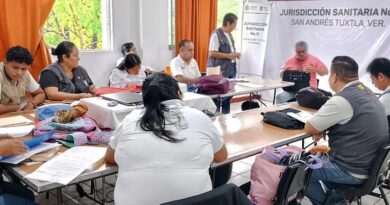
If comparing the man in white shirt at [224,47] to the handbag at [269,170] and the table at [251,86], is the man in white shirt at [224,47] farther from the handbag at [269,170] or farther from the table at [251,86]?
the handbag at [269,170]

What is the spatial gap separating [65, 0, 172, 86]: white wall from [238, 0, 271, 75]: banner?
1592mm

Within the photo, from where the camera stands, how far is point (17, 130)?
6.81ft

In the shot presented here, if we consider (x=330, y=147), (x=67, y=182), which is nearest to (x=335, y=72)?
(x=330, y=147)

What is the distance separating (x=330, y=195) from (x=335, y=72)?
0.72 m

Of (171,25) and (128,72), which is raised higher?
(171,25)

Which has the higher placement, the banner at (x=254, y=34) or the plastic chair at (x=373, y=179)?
the banner at (x=254, y=34)

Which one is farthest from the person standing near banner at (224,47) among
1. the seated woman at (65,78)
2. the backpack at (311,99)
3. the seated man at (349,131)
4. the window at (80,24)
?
the seated man at (349,131)

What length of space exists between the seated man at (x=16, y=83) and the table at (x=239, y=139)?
0.89 ft

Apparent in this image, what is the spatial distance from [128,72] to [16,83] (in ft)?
3.80

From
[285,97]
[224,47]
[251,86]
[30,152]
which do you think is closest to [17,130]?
[30,152]

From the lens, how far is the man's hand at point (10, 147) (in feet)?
5.28

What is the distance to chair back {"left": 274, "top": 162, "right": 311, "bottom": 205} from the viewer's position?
1659mm

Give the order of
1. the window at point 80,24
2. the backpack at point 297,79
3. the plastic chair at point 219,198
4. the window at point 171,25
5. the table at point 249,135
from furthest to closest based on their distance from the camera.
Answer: the window at point 171,25 → the window at point 80,24 → the backpack at point 297,79 → the table at point 249,135 → the plastic chair at point 219,198

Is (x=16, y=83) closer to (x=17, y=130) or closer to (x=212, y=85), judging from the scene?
(x=17, y=130)
